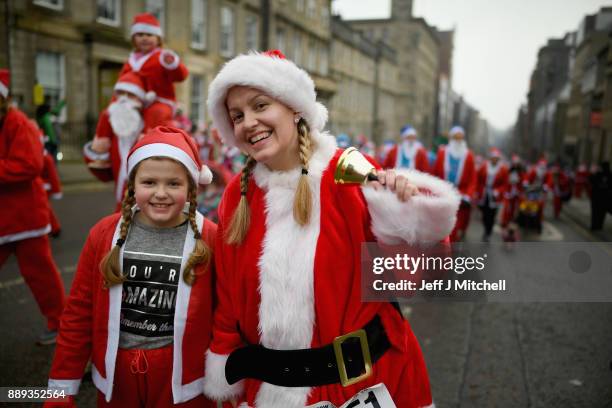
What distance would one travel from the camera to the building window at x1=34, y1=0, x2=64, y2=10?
52.0 ft

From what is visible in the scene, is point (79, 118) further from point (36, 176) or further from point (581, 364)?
point (581, 364)

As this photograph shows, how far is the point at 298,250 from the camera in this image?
1807 mm

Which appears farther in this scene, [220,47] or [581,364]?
[220,47]

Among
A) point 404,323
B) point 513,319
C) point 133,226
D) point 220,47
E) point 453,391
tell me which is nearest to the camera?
point 404,323

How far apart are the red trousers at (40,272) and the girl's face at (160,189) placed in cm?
208

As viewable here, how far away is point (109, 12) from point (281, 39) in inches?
572

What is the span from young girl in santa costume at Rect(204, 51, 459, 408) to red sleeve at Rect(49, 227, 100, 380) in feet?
1.94

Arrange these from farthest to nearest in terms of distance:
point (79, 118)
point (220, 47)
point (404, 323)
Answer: point (220, 47), point (79, 118), point (404, 323)

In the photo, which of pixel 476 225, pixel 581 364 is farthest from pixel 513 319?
pixel 476 225

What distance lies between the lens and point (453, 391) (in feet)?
11.8

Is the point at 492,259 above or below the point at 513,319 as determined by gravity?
above

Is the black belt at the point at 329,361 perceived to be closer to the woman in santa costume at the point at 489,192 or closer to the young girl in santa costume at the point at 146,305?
the young girl in santa costume at the point at 146,305

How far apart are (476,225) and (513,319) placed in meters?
7.54

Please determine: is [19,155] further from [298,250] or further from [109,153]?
[298,250]
